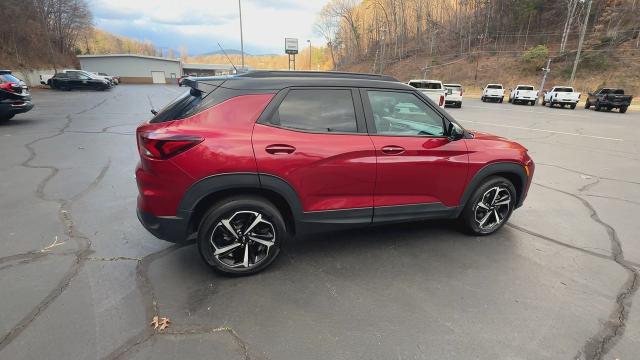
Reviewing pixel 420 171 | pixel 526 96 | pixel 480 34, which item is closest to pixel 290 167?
pixel 420 171

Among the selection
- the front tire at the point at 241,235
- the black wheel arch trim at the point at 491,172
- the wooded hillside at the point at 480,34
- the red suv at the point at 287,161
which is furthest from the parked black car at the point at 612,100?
the front tire at the point at 241,235

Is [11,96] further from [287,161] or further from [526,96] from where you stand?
[526,96]

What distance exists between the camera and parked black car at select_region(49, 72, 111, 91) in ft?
99.2

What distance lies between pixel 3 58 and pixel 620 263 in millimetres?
43422

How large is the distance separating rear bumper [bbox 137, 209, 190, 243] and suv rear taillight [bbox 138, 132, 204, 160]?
515mm

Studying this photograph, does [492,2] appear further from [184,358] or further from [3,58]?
[184,358]

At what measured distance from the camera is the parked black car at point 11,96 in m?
9.96

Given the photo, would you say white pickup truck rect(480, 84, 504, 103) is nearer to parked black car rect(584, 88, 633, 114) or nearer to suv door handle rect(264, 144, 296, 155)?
parked black car rect(584, 88, 633, 114)

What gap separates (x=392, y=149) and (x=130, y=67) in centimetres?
6940

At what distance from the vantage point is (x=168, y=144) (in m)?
2.77

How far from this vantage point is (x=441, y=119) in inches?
144

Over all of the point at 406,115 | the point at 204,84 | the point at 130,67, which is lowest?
the point at 406,115

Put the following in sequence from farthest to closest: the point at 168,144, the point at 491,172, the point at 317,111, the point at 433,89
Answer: the point at 433,89 → the point at 491,172 → the point at 317,111 → the point at 168,144

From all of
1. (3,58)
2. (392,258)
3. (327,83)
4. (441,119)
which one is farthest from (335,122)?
(3,58)
